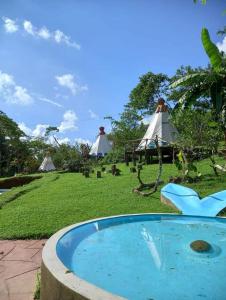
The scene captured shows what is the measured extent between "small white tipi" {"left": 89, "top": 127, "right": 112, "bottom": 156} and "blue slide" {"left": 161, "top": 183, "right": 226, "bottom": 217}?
72.1 ft

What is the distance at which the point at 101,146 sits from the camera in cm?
3181

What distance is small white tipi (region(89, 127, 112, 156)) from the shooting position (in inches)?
1242

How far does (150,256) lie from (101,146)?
26694 millimetres

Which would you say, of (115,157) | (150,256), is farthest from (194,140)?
(150,256)

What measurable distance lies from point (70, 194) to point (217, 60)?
6.13 m

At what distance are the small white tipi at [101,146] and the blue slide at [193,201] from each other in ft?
72.1

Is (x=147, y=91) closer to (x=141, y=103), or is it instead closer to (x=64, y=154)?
(x=141, y=103)

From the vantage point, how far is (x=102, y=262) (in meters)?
4.95

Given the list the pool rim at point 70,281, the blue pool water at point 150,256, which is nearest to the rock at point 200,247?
the blue pool water at point 150,256

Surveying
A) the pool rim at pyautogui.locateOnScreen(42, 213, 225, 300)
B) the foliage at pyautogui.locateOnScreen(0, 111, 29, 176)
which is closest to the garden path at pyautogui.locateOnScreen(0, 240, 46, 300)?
the pool rim at pyautogui.locateOnScreen(42, 213, 225, 300)

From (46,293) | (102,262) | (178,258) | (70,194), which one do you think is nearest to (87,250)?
(102,262)

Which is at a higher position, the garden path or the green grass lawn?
the green grass lawn

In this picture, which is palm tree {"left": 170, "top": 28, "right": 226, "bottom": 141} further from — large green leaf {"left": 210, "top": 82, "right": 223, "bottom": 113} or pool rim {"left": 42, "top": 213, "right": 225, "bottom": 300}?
pool rim {"left": 42, "top": 213, "right": 225, "bottom": 300}

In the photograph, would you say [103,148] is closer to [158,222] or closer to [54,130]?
[54,130]
